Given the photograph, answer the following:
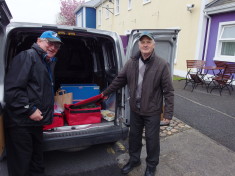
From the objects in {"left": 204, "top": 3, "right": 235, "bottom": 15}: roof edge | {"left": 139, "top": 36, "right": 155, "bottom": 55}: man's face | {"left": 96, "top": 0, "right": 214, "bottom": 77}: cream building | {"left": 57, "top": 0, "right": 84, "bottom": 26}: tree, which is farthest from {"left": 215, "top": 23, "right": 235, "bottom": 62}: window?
{"left": 57, "top": 0, "right": 84, "bottom": 26}: tree

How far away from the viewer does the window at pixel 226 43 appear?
7.57 m

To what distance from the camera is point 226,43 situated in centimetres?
791

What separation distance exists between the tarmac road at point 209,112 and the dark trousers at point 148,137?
170 cm

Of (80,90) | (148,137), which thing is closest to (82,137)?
(148,137)

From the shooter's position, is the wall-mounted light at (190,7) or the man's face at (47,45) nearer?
the man's face at (47,45)

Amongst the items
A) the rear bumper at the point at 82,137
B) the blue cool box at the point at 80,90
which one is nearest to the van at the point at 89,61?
the rear bumper at the point at 82,137

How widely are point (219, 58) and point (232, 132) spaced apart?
511cm

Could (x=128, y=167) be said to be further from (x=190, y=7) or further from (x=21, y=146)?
(x=190, y=7)

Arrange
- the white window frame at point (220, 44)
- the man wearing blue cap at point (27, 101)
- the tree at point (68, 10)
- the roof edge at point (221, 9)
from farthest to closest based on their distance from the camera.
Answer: the tree at point (68, 10) → the white window frame at point (220, 44) → the roof edge at point (221, 9) → the man wearing blue cap at point (27, 101)

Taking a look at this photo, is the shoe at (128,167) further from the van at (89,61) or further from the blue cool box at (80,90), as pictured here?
the blue cool box at (80,90)

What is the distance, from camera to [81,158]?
3.08 metres

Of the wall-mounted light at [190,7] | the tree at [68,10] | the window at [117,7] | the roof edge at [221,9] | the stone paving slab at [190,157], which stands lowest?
the stone paving slab at [190,157]

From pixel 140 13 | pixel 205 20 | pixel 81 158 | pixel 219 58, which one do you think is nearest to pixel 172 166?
pixel 81 158

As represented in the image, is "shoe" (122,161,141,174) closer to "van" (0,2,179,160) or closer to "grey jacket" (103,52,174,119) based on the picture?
"van" (0,2,179,160)
